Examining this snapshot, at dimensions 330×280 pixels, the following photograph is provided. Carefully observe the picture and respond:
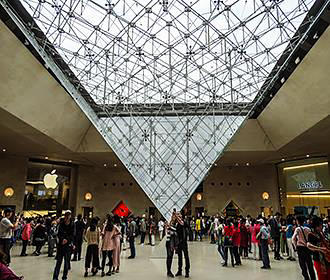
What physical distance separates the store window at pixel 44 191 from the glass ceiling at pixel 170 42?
9146 mm

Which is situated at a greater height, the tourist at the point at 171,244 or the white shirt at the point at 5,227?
the white shirt at the point at 5,227

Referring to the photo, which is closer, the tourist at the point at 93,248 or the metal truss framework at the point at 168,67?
the tourist at the point at 93,248

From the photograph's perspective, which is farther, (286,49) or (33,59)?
(286,49)

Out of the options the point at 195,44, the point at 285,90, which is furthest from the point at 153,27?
the point at 285,90

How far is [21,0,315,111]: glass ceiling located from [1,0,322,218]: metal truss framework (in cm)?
4

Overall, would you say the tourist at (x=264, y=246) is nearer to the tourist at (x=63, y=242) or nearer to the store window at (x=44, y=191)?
the tourist at (x=63, y=242)

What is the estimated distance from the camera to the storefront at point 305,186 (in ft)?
55.9

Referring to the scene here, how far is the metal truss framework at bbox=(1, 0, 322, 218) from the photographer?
9.38 metres

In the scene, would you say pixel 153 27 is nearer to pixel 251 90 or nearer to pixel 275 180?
pixel 251 90

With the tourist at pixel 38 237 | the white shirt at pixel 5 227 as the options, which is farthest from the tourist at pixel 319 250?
the tourist at pixel 38 237

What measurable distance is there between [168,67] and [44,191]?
14.0 meters

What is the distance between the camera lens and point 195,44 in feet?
36.1

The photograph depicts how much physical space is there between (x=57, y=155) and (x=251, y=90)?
12259mm

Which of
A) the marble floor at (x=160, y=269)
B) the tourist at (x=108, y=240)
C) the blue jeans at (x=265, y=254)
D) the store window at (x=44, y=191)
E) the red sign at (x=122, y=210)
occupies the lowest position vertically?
the marble floor at (x=160, y=269)
